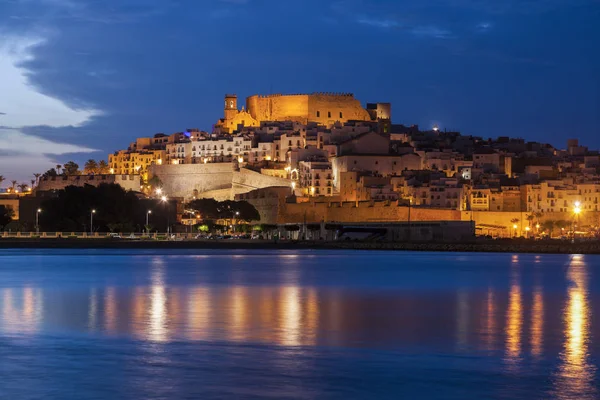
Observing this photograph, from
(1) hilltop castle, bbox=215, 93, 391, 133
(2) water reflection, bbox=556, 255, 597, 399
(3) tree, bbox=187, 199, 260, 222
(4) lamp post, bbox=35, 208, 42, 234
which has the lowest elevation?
(2) water reflection, bbox=556, 255, 597, 399

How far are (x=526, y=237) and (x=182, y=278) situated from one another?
45414 millimetres

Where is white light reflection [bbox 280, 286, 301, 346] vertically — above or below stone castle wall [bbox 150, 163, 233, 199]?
below

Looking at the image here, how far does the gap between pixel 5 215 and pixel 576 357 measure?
218ft

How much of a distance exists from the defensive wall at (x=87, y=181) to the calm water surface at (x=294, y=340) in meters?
56.2

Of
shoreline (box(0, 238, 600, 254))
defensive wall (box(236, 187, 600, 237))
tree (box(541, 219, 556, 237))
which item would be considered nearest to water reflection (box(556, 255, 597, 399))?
shoreline (box(0, 238, 600, 254))

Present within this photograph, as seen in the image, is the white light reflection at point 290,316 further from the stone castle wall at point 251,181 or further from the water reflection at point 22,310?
the stone castle wall at point 251,181

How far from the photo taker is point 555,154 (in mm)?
102438

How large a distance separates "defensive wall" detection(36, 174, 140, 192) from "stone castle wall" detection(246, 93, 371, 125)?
797 inches

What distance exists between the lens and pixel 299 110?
9850 centimetres

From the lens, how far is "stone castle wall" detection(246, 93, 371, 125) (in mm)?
98438

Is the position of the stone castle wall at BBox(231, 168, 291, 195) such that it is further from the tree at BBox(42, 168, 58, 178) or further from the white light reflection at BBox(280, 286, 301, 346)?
the white light reflection at BBox(280, 286, 301, 346)

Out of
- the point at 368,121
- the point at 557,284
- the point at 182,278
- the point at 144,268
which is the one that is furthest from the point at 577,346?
the point at 368,121

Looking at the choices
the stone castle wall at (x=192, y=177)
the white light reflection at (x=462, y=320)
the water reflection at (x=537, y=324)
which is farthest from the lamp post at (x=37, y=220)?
the water reflection at (x=537, y=324)

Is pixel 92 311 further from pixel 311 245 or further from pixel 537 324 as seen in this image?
pixel 311 245
